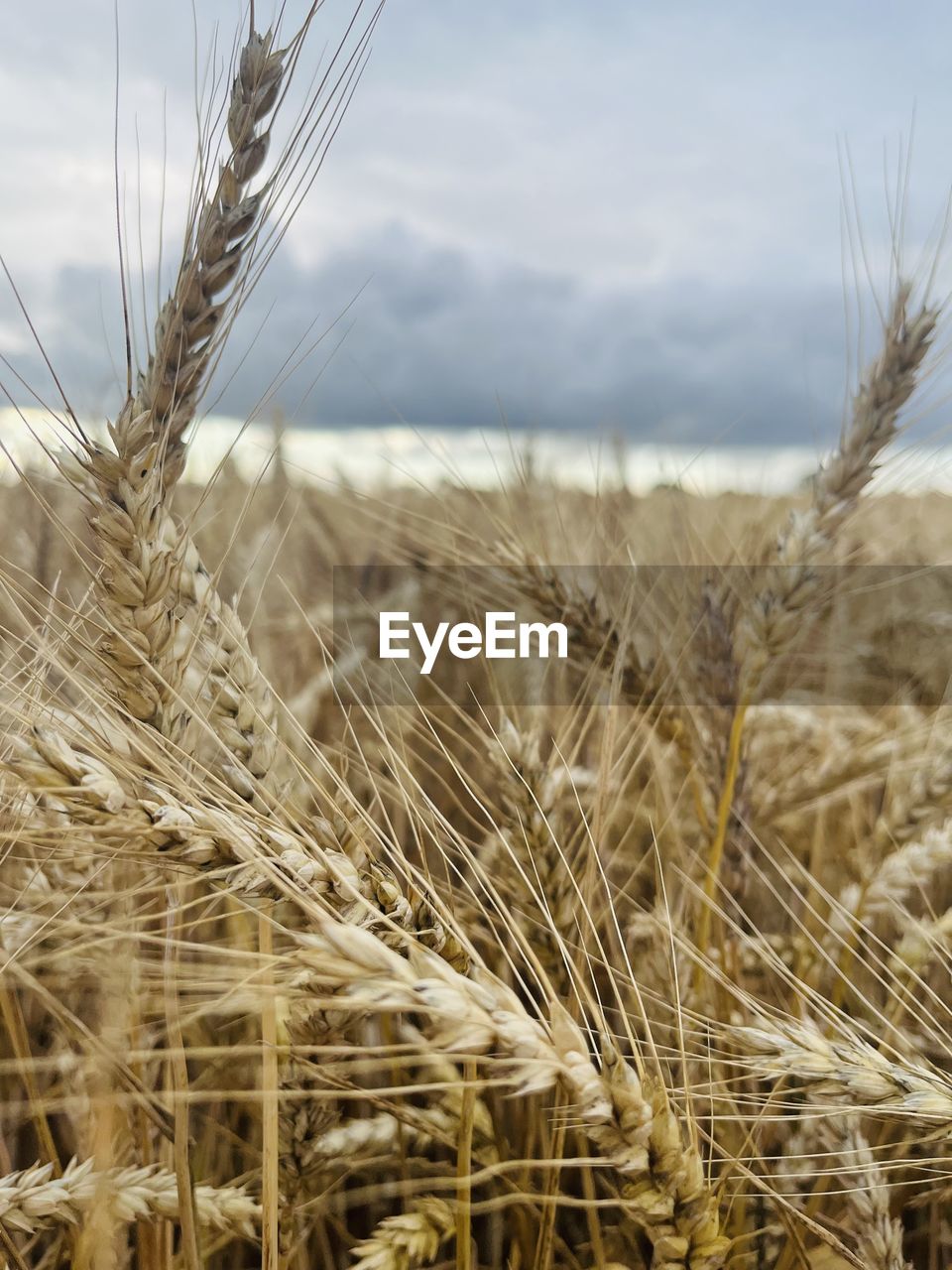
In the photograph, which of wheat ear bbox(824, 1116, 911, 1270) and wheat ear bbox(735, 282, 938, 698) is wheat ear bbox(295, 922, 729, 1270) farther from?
wheat ear bbox(735, 282, 938, 698)

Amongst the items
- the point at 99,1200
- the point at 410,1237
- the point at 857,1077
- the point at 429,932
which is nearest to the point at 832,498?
the point at 857,1077

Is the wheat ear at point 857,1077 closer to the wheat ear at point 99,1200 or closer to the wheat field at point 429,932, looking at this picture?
the wheat field at point 429,932

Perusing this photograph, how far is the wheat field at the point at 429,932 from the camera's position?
2.02 feet

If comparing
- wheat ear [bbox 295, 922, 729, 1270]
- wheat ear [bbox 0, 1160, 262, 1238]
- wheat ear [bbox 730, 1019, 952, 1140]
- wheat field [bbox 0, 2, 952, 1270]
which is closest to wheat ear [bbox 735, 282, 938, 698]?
wheat field [bbox 0, 2, 952, 1270]

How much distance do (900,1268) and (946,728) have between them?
2.65 feet

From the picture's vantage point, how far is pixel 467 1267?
2.50ft

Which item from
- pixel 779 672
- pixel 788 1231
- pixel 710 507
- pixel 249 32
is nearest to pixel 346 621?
pixel 710 507

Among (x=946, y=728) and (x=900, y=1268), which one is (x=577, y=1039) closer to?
(x=900, y=1268)

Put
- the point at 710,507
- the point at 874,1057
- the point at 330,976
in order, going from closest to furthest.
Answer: the point at 330,976 → the point at 874,1057 → the point at 710,507

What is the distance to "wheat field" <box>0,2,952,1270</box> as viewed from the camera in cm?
61

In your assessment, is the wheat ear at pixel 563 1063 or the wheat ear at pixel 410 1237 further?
the wheat ear at pixel 410 1237

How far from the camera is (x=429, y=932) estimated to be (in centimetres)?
64

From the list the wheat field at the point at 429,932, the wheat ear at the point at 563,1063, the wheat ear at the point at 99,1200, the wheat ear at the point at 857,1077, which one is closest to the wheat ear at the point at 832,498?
the wheat field at the point at 429,932

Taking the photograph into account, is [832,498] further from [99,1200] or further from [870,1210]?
[99,1200]
